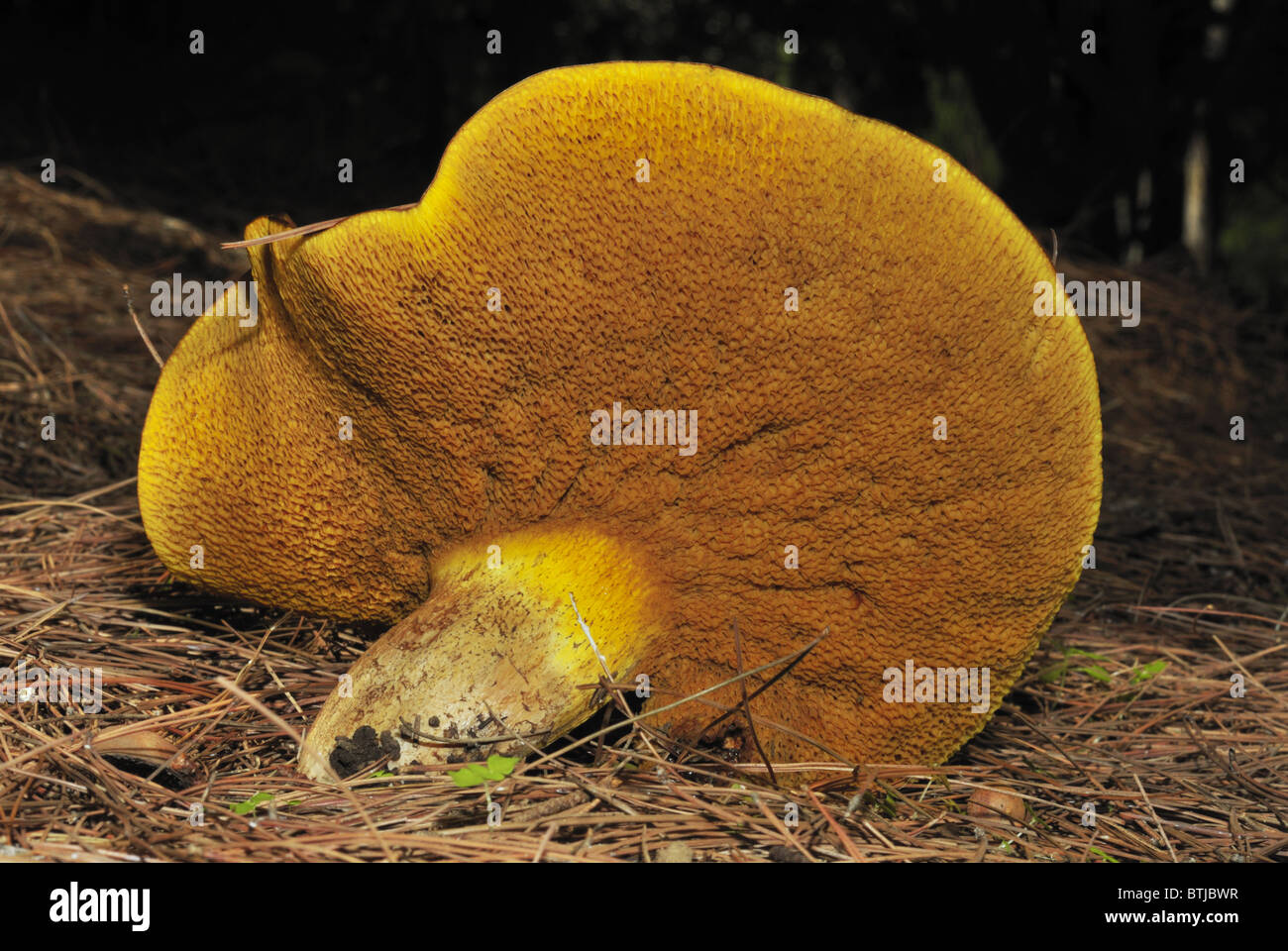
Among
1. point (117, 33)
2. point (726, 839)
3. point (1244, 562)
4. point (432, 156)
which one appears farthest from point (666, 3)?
point (726, 839)

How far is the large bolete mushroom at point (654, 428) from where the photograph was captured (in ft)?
3.59

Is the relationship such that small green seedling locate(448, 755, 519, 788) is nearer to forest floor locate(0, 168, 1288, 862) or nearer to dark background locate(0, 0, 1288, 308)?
forest floor locate(0, 168, 1288, 862)

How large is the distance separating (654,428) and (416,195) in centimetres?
395

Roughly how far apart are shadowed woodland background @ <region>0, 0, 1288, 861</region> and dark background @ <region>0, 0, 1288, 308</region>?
2 centimetres

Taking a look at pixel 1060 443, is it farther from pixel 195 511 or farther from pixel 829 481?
pixel 195 511

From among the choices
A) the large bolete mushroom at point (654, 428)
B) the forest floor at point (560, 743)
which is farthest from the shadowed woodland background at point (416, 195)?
the large bolete mushroom at point (654, 428)

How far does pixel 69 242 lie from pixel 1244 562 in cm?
Result: 390

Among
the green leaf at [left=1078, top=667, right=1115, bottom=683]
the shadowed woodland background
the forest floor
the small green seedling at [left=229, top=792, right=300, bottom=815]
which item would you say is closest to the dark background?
the shadowed woodland background

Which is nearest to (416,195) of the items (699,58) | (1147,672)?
(699,58)

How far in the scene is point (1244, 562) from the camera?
242cm

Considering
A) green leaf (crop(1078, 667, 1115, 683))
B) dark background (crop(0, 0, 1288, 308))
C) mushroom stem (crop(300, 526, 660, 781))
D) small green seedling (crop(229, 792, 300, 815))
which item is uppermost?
dark background (crop(0, 0, 1288, 308))

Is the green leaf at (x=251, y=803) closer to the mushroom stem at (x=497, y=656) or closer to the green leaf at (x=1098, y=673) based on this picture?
the mushroom stem at (x=497, y=656)

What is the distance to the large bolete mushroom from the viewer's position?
43.1 inches

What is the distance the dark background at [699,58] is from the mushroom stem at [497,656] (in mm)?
3355
